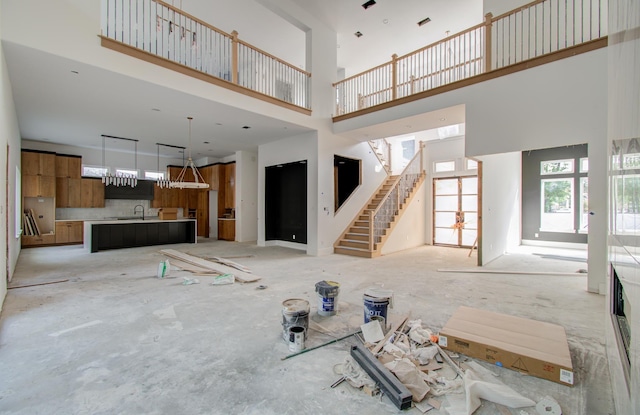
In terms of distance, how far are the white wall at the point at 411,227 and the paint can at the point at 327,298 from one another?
180 inches

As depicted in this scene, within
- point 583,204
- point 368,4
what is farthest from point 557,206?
point 368,4

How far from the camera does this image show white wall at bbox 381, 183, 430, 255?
319 inches

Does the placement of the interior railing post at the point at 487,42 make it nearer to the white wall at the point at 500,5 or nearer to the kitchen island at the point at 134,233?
the white wall at the point at 500,5

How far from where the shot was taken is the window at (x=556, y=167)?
8875mm

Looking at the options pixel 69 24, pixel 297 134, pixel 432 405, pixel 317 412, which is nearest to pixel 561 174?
pixel 297 134

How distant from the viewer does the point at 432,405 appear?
5.98 ft

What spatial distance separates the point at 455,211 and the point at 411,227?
1653 mm

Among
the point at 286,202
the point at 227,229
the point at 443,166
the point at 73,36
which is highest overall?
the point at 73,36

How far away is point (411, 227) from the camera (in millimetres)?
9047

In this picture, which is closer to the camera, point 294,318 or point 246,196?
point 294,318

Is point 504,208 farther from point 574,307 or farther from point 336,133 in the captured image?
point 336,133

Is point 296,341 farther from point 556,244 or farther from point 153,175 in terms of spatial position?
point 153,175

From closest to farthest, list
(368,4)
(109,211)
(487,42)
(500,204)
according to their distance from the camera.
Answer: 1. (487,42)
2. (368,4)
3. (500,204)
4. (109,211)

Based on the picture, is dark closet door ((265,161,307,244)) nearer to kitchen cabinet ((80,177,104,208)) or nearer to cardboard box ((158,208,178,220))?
cardboard box ((158,208,178,220))
